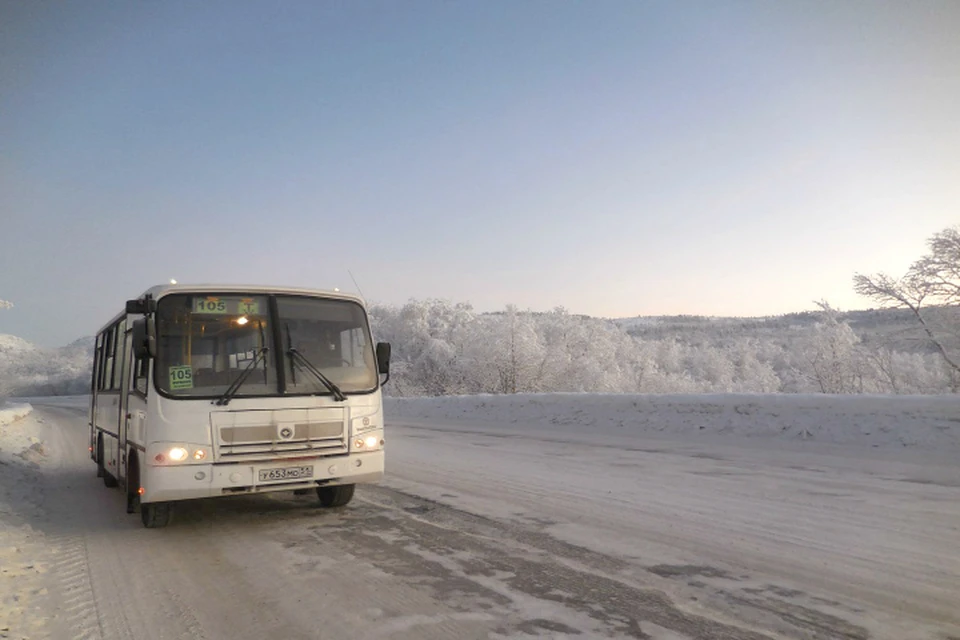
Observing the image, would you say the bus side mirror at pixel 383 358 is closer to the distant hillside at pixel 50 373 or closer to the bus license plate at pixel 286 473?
the bus license plate at pixel 286 473

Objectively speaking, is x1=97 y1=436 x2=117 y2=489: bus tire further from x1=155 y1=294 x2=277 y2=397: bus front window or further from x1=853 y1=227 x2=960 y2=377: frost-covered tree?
x1=853 y1=227 x2=960 y2=377: frost-covered tree

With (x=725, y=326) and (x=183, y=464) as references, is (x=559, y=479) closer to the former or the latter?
(x=183, y=464)

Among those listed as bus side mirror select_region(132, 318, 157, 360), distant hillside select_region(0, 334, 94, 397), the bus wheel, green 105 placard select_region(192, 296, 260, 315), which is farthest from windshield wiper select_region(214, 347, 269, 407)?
distant hillside select_region(0, 334, 94, 397)

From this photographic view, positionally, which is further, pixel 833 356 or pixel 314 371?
pixel 833 356

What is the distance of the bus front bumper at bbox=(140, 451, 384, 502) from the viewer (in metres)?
6.01

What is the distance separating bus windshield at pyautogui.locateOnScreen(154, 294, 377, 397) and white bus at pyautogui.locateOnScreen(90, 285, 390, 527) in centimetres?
1

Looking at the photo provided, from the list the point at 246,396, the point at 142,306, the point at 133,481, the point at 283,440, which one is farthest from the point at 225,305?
the point at 133,481

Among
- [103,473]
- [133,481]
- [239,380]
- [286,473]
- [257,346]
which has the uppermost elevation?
[257,346]

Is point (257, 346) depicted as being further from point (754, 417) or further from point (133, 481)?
point (754, 417)

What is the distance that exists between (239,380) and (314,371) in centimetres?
83

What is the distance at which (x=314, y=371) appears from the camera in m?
6.86

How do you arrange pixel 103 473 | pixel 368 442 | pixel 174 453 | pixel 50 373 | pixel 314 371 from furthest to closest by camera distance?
pixel 50 373 → pixel 103 473 → pixel 368 442 → pixel 314 371 → pixel 174 453

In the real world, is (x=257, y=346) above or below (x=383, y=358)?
above

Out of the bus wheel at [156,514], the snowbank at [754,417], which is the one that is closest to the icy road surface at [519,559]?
the bus wheel at [156,514]
